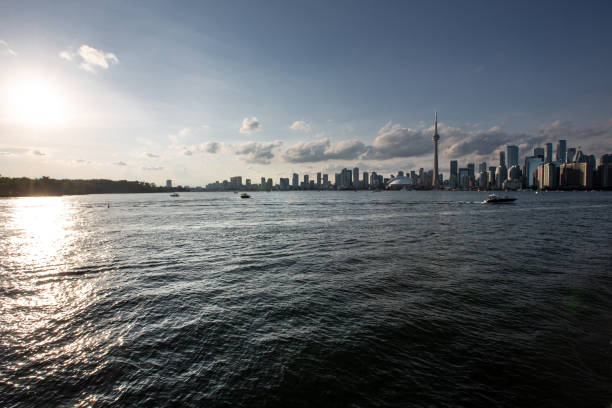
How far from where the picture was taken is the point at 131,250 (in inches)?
1116

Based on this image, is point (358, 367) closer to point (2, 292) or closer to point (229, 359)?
point (229, 359)

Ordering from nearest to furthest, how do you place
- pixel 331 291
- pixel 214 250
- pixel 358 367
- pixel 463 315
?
pixel 358 367 → pixel 463 315 → pixel 331 291 → pixel 214 250

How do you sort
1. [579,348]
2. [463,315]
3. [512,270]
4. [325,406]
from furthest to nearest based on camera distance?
[512,270] → [463,315] → [579,348] → [325,406]

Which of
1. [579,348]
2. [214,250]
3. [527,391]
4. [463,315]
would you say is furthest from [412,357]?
[214,250]

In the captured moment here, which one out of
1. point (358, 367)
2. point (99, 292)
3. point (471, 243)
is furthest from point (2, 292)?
point (471, 243)

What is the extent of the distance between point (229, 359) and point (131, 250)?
2440cm

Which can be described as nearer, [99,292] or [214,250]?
[99,292]

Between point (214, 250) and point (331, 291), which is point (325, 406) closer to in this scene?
point (331, 291)

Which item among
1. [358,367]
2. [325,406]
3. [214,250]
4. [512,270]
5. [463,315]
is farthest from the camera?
[214,250]

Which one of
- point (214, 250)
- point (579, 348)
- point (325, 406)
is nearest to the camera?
point (325, 406)

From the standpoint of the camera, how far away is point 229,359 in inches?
380

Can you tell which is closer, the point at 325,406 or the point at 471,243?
the point at 325,406

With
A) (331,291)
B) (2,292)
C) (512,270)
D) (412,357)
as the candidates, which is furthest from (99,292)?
(512,270)

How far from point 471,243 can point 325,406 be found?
30.1 m
